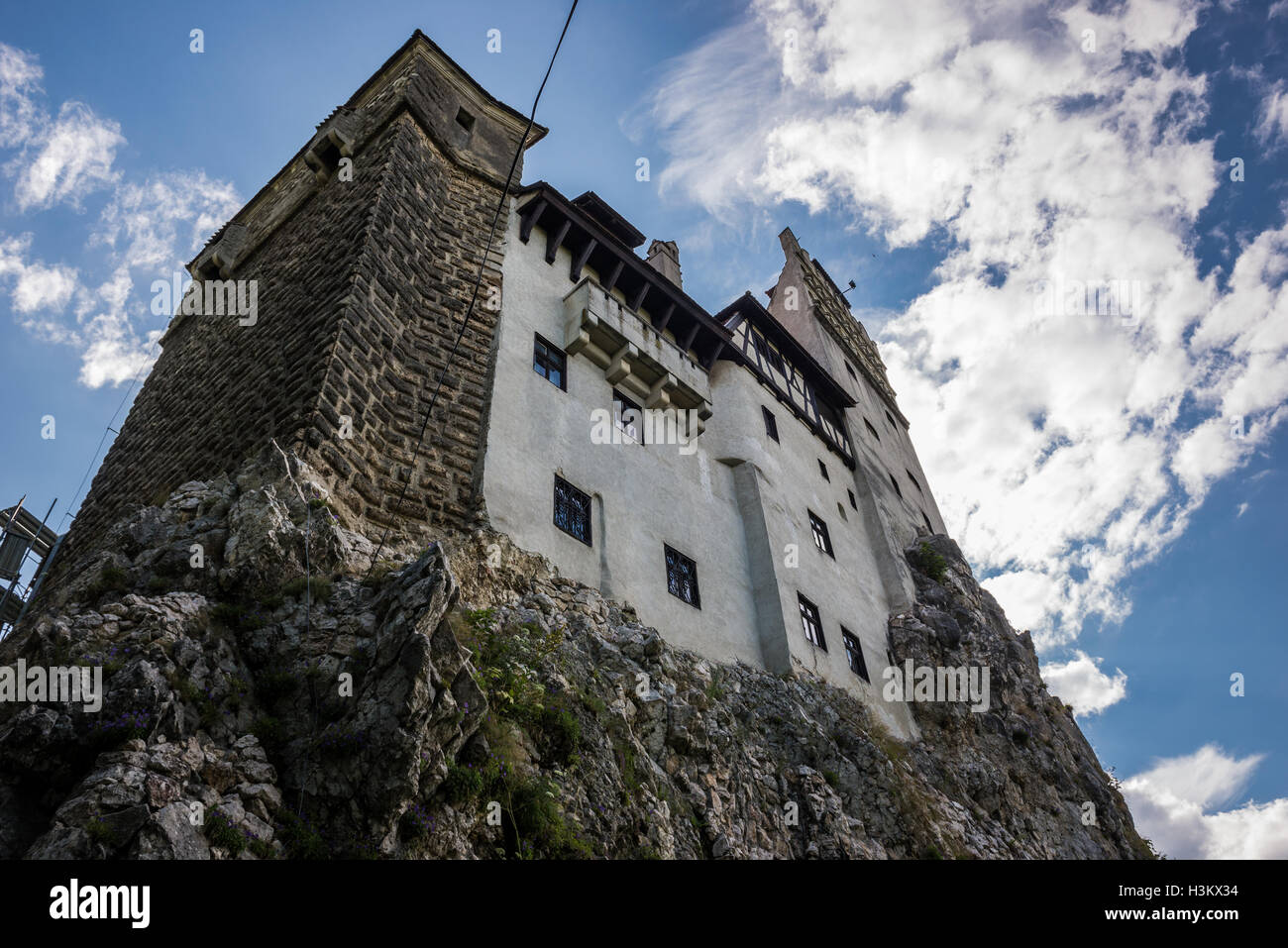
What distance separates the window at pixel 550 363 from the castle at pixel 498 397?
0.18 ft

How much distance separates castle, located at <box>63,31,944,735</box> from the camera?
39.9 feet

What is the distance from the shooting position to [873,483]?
25531 millimetres

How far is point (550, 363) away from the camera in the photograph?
16.0 meters

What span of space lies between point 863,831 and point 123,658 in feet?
33.7

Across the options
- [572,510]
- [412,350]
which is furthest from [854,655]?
[412,350]

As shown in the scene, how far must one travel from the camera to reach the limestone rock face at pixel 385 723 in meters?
6.25

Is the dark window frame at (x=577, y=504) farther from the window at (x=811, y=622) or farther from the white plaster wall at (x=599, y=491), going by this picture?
the window at (x=811, y=622)

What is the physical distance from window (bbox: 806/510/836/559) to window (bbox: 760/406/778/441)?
6.90 ft

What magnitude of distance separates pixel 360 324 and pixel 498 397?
7.84ft

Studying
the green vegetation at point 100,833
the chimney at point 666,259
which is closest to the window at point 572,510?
the green vegetation at point 100,833

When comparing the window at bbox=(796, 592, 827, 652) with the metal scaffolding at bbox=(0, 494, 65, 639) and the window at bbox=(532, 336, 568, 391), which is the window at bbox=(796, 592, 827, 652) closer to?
the window at bbox=(532, 336, 568, 391)

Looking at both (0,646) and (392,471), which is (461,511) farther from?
(0,646)

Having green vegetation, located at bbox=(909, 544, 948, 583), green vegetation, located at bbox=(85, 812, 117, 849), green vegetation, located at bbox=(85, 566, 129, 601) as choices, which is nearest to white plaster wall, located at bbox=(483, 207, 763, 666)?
green vegetation, located at bbox=(85, 566, 129, 601)
